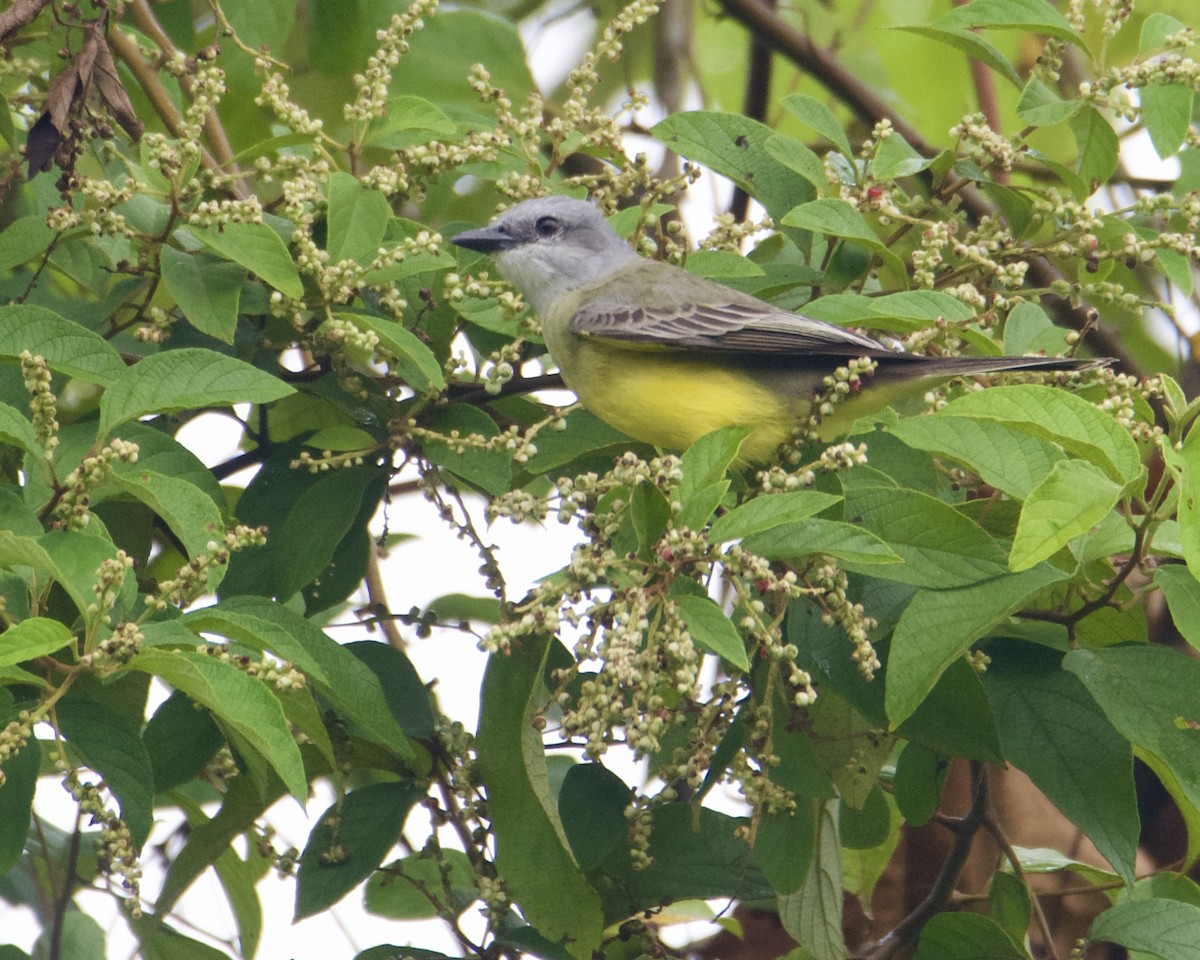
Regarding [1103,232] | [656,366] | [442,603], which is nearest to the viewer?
[1103,232]

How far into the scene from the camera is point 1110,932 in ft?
8.94

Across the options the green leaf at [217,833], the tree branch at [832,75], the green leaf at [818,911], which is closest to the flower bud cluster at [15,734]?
the green leaf at [217,833]

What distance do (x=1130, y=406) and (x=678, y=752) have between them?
967 millimetres

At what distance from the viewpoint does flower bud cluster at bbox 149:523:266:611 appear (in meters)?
2.22

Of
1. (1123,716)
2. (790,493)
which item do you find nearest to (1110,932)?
(1123,716)

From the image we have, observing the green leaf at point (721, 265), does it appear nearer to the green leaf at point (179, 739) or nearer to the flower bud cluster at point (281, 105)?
the flower bud cluster at point (281, 105)

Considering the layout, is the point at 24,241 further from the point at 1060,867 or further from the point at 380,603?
the point at 1060,867

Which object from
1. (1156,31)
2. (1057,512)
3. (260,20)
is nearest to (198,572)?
(1057,512)

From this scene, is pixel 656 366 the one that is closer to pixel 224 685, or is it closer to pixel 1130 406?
pixel 1130 406

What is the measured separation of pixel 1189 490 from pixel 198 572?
4.94 ft

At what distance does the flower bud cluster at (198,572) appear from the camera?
2221mm

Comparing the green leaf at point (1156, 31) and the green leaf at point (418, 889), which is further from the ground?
the green leaf at point (1156, 31)

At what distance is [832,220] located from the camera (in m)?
2.95

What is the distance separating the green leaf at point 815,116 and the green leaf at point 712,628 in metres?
1.39
